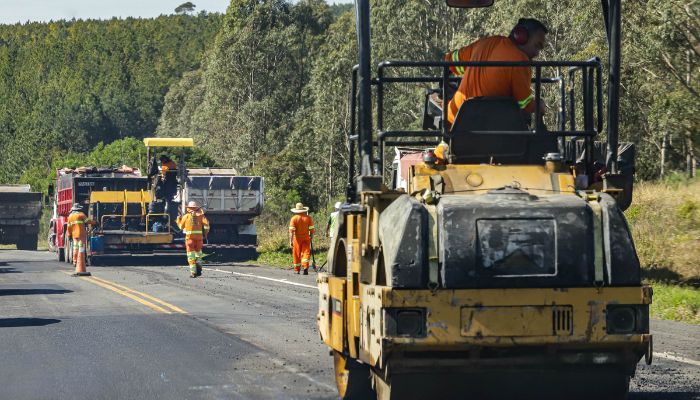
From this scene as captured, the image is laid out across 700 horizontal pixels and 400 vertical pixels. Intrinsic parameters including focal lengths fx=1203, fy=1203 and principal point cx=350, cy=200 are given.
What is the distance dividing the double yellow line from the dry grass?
8192 millimetres

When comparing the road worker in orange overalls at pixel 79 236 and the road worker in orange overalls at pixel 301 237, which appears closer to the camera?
the road worker in orange overalls at pixel 301 237

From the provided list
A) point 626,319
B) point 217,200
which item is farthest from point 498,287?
point 217,200

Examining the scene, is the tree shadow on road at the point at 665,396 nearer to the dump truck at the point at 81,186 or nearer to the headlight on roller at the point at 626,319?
the headlight on roller at the point at 626,319

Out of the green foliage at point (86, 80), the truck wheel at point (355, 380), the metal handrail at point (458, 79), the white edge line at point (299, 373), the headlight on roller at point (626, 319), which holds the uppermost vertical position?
the green foliage at point (86, 80)

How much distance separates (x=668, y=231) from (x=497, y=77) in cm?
1762

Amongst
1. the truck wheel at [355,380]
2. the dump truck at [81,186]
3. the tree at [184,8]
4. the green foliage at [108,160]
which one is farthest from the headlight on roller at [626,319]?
the tree at [184,8]

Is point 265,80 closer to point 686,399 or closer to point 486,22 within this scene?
point 486,22

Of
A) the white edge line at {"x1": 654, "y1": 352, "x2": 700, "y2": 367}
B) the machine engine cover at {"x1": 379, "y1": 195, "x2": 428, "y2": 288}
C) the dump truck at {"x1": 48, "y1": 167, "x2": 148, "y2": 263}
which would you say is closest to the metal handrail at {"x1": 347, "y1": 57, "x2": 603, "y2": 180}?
the machine engine cover at {"x1": 379, "y1": 195, "x2": 428, "y2": 288}

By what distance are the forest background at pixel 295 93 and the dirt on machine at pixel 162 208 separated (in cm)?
314

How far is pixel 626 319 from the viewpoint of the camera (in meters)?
6.58

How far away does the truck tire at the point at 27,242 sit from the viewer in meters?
52.2

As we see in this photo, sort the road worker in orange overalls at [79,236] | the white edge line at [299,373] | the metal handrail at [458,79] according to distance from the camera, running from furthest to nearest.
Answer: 1. the road worker in orange overalls at [79,236]
2. the white edge line at [299,373]
3. the metal handrail at [458,79]

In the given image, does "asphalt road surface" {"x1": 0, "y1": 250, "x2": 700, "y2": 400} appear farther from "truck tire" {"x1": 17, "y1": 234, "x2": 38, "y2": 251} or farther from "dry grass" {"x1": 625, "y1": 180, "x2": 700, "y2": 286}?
"truck tire" {"x1": 17, "y1": 234, "x2": 38, "y2": 251}

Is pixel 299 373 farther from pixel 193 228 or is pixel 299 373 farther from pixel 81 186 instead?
pixel 81 186
